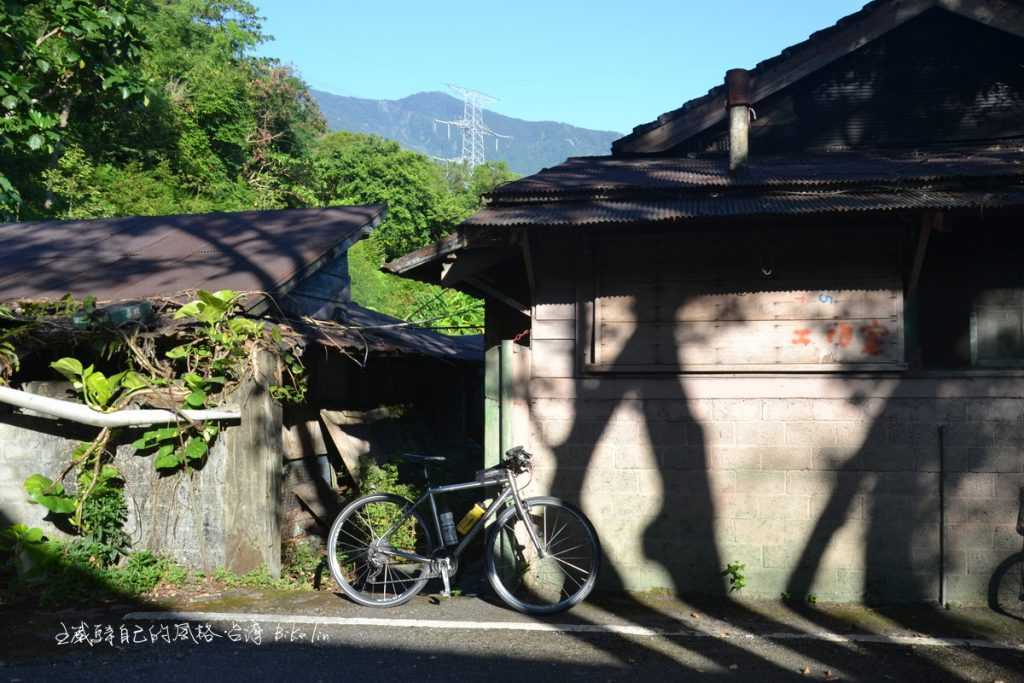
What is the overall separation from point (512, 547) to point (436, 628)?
116 centimetres

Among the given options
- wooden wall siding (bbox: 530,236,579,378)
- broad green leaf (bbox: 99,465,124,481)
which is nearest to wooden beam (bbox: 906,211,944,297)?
wooden wall siding (bbox: 530,236,579,378)

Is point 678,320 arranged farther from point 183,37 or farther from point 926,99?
point 183,37

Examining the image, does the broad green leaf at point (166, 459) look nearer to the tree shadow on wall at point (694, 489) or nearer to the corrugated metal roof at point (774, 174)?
the tree shadow on wall at point (694, 489)

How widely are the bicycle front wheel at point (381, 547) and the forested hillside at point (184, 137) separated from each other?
4838mm

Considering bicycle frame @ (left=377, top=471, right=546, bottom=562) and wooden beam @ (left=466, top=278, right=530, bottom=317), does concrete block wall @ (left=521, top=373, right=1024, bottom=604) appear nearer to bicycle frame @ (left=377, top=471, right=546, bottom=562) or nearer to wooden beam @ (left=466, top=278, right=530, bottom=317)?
bicycle frame @ (left=377, top=471, right=546, bottom=562)

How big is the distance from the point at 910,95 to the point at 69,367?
358 inches

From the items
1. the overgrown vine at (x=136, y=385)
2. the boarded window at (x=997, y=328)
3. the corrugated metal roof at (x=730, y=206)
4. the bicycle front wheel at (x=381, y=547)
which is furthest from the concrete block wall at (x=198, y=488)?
the boarded window at (x=997, y=328)

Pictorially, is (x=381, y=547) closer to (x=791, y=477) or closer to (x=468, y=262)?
(x=468, y=262)

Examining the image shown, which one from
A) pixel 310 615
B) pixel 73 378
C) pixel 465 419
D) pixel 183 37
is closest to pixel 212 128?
pixel 183 37

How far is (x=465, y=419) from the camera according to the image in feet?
48.0

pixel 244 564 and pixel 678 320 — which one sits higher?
pixel 678 320

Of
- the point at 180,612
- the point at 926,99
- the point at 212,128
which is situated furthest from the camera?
the point at 212,128

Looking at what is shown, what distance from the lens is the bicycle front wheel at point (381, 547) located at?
7.54m

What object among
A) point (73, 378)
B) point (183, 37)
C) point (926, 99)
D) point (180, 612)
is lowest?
point (180, 612)
